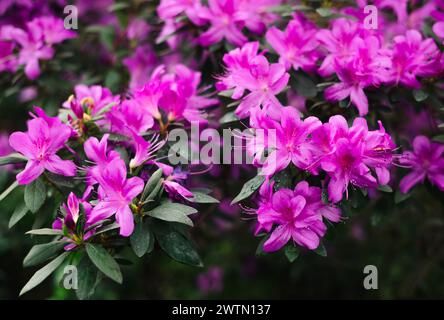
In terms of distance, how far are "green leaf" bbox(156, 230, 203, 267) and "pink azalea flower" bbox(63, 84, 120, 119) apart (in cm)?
48

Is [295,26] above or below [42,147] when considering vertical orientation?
above

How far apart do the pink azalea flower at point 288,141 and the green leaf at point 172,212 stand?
22cm

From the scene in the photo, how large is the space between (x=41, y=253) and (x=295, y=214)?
652mm

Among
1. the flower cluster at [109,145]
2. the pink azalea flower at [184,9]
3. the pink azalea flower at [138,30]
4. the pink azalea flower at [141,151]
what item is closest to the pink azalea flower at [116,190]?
the flower cluster at [109,145]

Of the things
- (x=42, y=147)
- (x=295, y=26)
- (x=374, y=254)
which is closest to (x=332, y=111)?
(x=295, y=26)

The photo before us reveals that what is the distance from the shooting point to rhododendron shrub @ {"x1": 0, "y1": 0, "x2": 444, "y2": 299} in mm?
1414

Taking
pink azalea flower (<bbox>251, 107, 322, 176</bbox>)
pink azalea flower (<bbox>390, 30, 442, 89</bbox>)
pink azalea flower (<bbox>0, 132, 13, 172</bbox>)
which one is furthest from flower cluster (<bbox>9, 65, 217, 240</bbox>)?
pink azalea flower (<bbox>0, 132, 13, 172</bbox>)

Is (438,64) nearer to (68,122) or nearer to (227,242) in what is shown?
(68,122)

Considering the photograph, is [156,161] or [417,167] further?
[417,167]

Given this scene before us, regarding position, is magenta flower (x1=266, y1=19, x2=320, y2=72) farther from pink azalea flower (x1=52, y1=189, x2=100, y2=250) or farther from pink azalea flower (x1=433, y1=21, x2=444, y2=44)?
pink azalea flower (x1=52, y1=189, x2=100, y2=250)

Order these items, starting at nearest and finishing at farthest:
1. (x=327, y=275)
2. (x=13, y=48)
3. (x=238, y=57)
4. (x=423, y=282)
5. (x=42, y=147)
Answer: (x=42, y=147)
(x=238, y=57)
(x=13, y=48)
(x=423, y=282)
(x=327, y=275)

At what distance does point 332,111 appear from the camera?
182 cm

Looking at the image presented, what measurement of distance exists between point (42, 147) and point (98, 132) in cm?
21

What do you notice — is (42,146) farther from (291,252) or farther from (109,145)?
(291,252)
